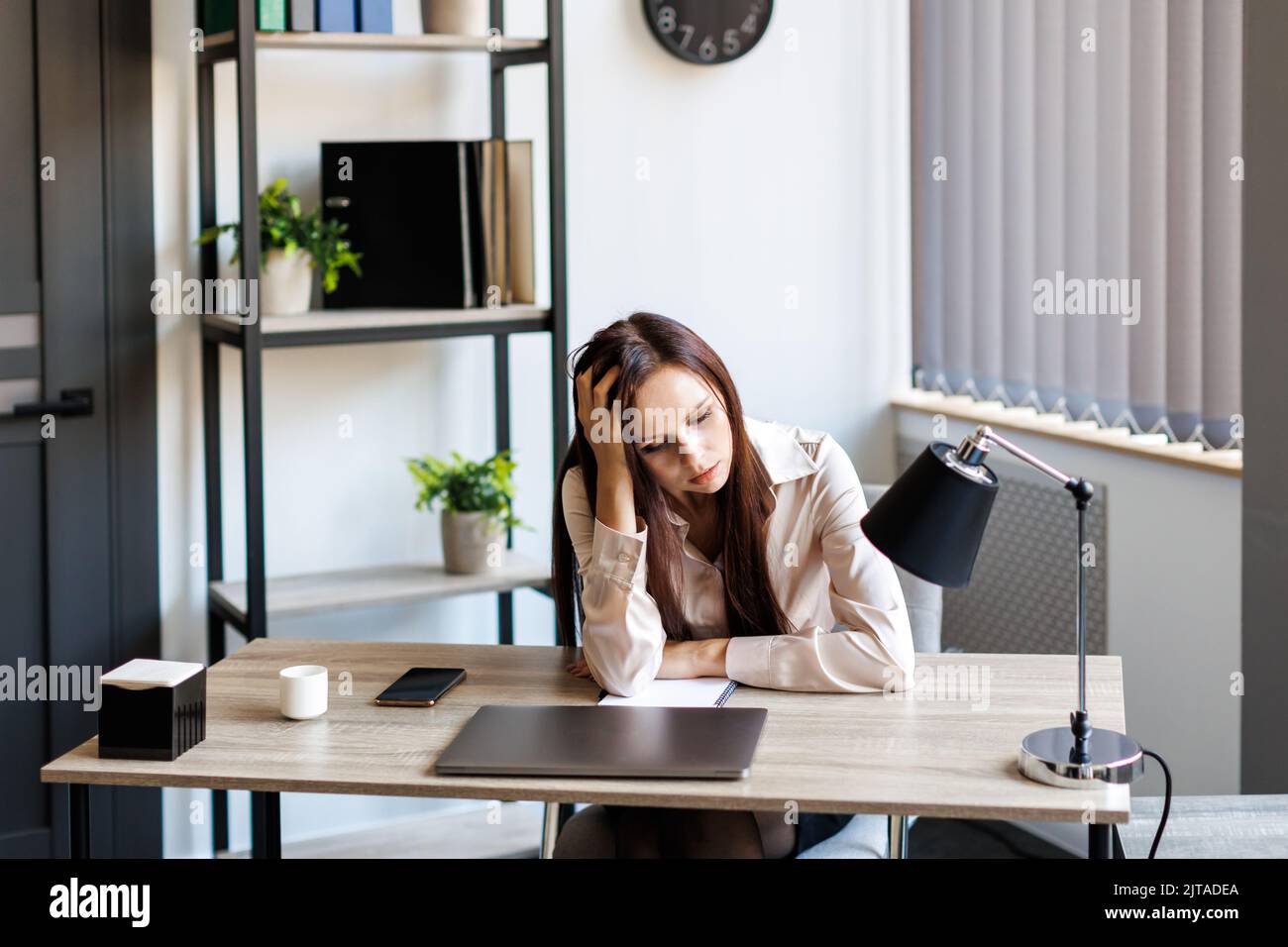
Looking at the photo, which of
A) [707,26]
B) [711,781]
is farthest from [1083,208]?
[711,781]

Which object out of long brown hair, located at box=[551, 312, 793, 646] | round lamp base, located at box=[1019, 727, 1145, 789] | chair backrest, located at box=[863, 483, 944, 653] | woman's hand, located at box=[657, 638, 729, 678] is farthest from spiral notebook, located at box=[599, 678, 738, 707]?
chair backrest, located at box=[863, 483, 944, 653]

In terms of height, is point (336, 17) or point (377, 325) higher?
point (336, 17)

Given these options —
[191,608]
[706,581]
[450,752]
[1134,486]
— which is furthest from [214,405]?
[1134,486]

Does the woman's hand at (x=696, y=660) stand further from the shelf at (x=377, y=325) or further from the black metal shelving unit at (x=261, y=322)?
the shelf at (x=377, y=325)

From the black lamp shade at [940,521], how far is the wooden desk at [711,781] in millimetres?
234

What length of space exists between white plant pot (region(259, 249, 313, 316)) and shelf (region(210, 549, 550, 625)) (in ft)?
1.88

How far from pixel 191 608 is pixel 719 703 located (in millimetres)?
1605

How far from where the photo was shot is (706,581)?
2.21 metres

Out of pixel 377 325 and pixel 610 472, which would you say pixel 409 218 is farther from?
pixel 610 472

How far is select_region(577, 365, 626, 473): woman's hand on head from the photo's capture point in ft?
6.79

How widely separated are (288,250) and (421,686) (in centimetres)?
125

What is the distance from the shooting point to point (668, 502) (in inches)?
87.4

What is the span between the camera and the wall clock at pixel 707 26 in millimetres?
3443
